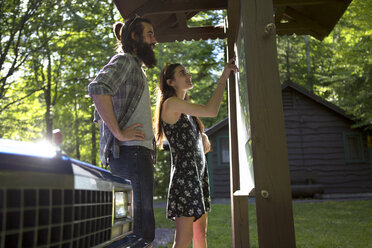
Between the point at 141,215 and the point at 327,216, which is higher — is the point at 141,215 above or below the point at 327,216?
above

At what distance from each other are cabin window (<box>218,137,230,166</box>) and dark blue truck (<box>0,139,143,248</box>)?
49.2 feet

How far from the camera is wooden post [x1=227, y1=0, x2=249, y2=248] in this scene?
3336 millimetres

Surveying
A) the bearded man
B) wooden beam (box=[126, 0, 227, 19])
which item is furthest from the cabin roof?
the bearded man

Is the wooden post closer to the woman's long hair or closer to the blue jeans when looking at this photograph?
the woman's long hair

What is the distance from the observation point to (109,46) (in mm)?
13703

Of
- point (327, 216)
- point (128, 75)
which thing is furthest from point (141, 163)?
point (327, 216)

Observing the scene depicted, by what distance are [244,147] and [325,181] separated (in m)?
14.5

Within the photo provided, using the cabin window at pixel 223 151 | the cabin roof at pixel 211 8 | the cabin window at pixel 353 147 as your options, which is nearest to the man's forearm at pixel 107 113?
the cabin roof at pixel 211 8

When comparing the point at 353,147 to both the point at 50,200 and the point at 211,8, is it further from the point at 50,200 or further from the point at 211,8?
the point at 50,200

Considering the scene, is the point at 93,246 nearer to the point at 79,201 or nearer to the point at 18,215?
the point at 79,201

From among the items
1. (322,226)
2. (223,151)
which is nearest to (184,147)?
(322,226)

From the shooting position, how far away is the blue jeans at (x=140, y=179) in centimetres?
216

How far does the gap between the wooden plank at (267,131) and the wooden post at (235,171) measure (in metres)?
0.83

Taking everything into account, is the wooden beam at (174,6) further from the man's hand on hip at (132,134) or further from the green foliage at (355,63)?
the green foliage at (355,63)
